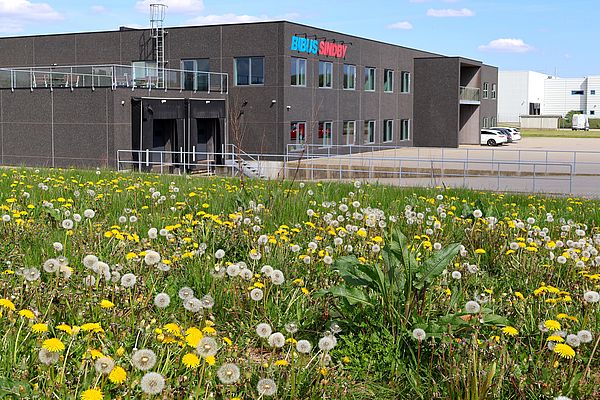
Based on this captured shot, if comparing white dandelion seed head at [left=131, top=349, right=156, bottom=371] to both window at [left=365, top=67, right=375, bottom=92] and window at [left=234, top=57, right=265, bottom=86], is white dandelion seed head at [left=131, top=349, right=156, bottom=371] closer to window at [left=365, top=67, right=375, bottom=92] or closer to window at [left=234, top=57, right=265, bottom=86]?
window at [left=234, top=57, right=265, bottom=86]

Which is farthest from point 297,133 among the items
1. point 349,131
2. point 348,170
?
point 348,170

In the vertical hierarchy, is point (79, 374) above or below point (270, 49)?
below

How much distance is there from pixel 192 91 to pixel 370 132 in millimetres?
16551

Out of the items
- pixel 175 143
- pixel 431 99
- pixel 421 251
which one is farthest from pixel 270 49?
pixel 421 251

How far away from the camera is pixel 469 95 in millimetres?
61281

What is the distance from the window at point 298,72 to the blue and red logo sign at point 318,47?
1.87 ft

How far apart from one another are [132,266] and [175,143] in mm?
33095

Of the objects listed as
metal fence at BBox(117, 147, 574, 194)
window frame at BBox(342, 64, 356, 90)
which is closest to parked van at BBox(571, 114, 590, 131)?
window frame at BBox(342, 64, 356, 90)

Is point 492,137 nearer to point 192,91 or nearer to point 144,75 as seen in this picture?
point 192,91

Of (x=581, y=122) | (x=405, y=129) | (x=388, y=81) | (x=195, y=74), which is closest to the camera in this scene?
(x=195, y=74)

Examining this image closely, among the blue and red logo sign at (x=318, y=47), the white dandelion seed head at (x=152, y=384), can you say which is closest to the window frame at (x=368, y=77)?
the blue and red logo sign at (x=318, y=47)

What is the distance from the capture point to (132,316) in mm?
5059

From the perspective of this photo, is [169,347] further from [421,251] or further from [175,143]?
[175,143]

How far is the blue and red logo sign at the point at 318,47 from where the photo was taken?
42.3 m
